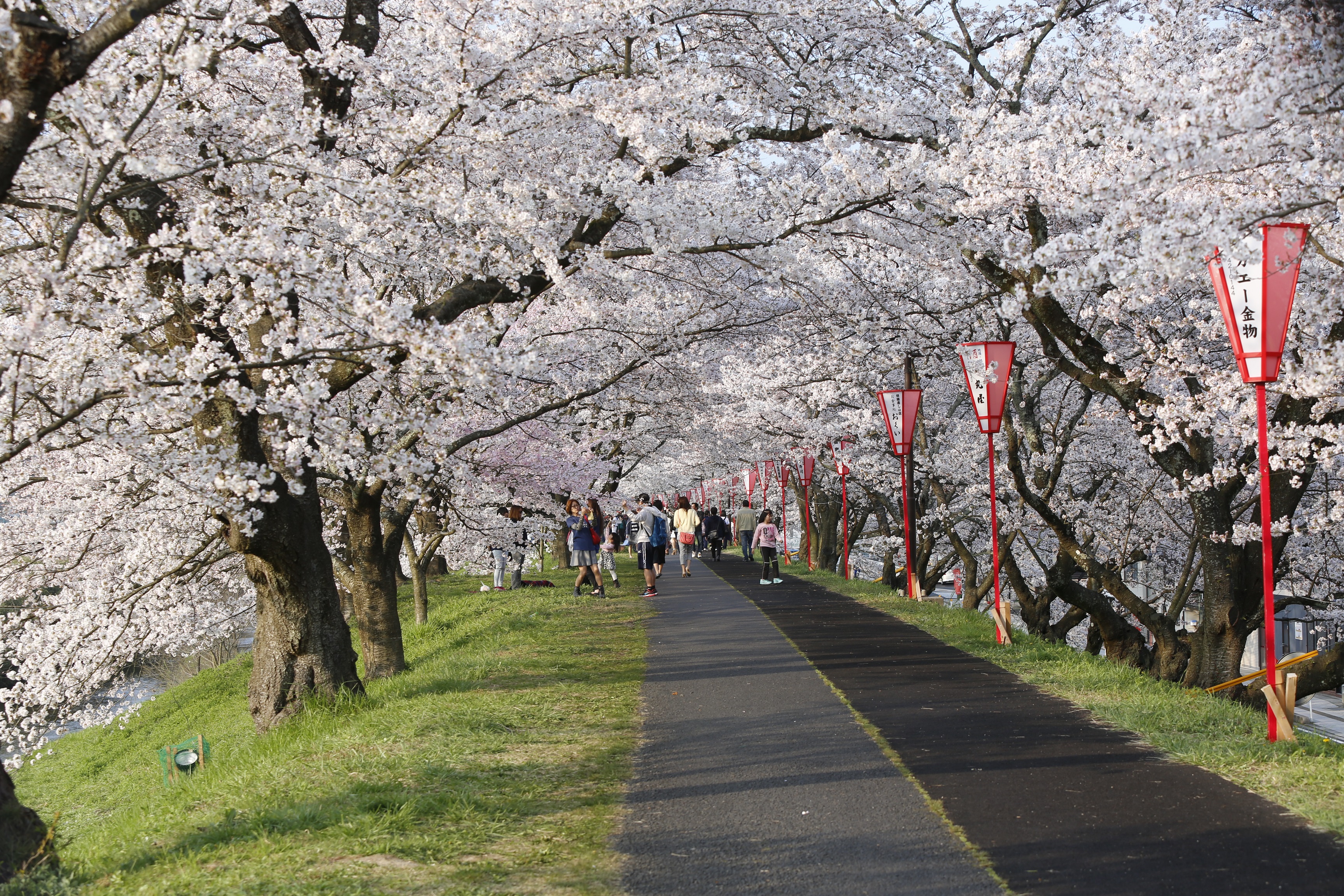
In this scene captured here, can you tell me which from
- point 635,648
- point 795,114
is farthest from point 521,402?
point 795,114

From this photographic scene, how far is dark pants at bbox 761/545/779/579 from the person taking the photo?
883 inches

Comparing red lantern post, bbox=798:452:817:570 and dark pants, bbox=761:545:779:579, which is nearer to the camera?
dark pants, bbox=761:545:779:579

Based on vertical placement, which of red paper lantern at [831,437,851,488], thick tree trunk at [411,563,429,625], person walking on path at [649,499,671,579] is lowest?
thick tree trunk at [411,563,429,625]

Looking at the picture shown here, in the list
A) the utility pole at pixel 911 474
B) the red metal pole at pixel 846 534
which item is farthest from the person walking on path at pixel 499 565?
the utility pole at pixel 911 474

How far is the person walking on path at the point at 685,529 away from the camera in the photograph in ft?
79.7

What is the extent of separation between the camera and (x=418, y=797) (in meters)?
5.77

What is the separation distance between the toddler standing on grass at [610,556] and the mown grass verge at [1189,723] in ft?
37.6

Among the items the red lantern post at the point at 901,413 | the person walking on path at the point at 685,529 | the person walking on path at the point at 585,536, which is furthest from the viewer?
the person walking on path at the point at 685,529

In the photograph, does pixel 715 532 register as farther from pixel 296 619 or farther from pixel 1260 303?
pixel 1260 303

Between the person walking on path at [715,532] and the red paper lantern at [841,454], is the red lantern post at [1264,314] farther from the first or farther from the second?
the person walking on path at [715,532]

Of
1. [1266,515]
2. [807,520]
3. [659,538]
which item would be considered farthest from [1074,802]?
[807,520]

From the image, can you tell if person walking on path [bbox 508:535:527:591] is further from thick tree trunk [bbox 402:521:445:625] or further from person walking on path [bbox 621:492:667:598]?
person walking on path [bbox 621:492:667:598]

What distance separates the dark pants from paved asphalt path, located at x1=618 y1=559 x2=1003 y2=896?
41.9 ft

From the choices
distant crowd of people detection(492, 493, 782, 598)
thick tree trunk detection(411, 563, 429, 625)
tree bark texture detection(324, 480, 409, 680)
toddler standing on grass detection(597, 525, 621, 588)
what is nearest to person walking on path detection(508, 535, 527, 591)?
distant crowd of people detection(492, 493, 782, 598)
